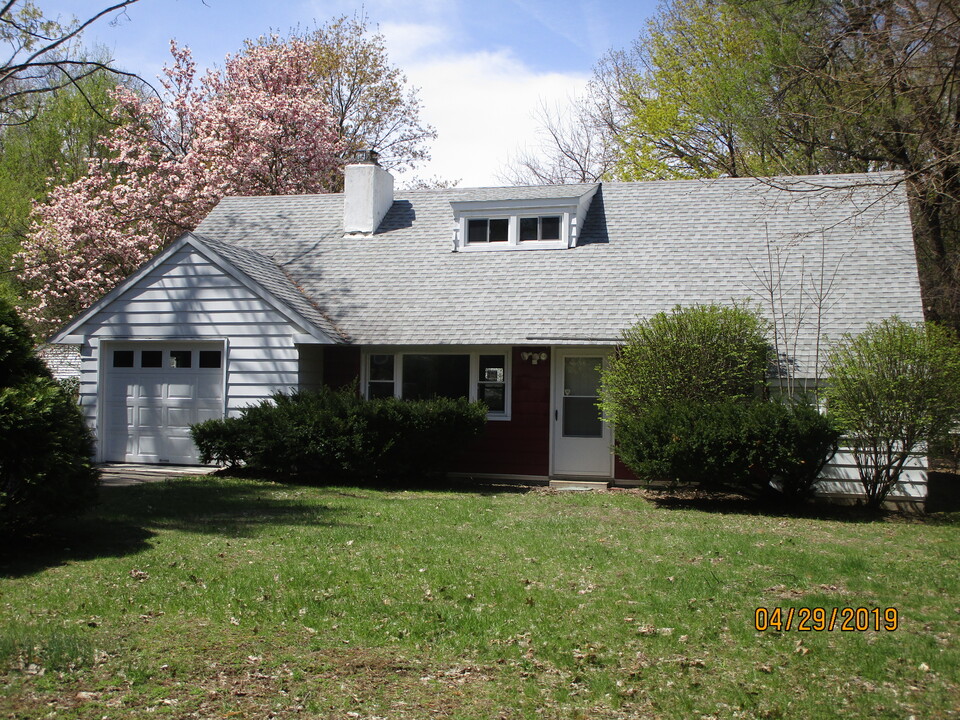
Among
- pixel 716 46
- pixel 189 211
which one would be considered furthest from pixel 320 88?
pixel 716 46

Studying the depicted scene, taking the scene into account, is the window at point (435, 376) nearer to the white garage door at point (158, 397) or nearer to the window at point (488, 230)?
the window at point (488, 230)

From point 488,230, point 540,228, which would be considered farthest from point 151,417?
point 540,228

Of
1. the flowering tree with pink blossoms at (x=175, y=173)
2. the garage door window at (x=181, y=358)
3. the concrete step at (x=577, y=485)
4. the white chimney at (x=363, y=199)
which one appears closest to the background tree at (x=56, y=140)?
the flowering tree with pink blossoms at (x=175, y=173)

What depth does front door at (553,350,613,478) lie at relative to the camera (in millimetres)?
14234

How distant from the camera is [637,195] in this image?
17094 millimetres

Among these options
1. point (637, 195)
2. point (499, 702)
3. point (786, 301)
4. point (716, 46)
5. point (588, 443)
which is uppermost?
point (716, 46)

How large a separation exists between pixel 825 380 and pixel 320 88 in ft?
81.1

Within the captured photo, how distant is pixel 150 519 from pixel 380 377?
617 centimetres

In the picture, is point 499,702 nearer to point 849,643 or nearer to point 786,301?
point 849,643

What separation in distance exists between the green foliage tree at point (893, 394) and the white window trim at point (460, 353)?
17.2ft

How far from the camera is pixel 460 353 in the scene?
1475 cm

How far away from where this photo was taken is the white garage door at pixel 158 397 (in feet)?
48.9

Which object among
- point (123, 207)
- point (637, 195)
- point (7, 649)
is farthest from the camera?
point (123, 207)
